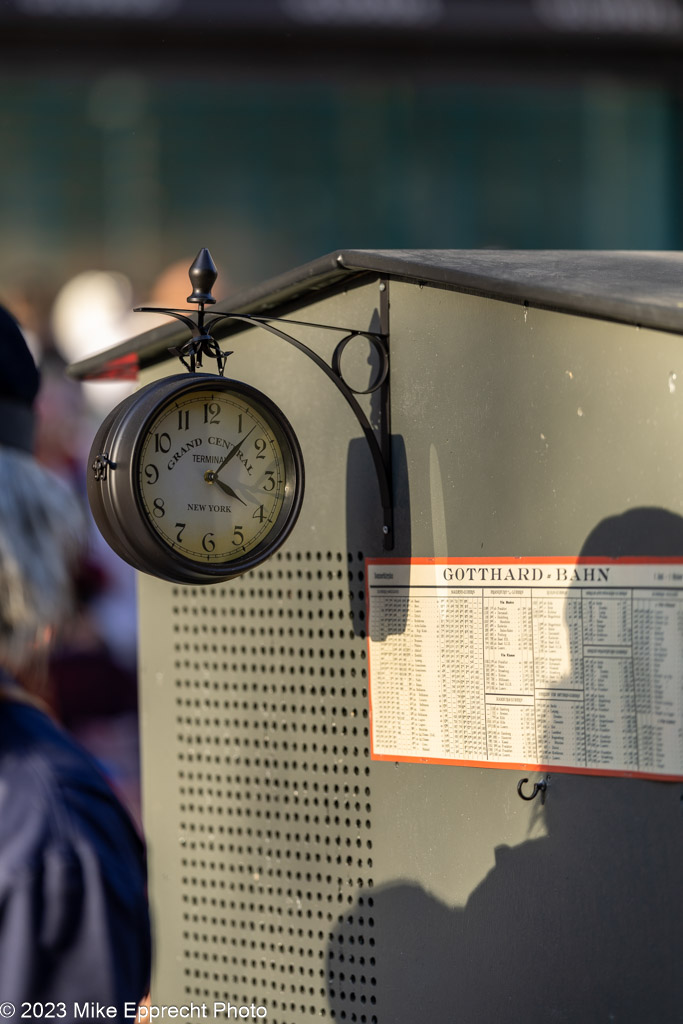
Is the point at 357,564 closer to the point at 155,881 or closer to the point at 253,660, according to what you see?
the point at 253,660

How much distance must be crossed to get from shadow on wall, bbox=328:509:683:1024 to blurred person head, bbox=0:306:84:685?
2.69 feet

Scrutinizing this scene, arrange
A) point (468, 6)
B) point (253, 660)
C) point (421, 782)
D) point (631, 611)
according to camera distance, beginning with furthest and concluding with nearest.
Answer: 1. point (468, 6)
2. point (253, 660)
3. point (421, 782)
4. point (631, 611)

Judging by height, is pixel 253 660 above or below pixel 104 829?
above

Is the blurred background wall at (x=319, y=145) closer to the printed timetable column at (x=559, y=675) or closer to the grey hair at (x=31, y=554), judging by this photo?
the grey hair at (x=31, y=554)

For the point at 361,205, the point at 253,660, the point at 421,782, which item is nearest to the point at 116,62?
the point at 361,205

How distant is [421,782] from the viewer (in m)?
2.09

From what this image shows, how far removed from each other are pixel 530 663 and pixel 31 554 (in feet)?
3.16

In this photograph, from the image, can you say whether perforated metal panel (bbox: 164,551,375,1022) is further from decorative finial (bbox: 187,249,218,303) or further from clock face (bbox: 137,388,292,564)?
decorative finial (bbox: 187,249,218,303)

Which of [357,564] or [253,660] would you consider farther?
[253,660]

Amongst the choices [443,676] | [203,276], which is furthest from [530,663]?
[203,276]

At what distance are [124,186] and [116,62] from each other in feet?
1.97

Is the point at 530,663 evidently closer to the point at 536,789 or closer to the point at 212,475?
the point at 536,789

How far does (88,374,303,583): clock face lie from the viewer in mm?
1836
